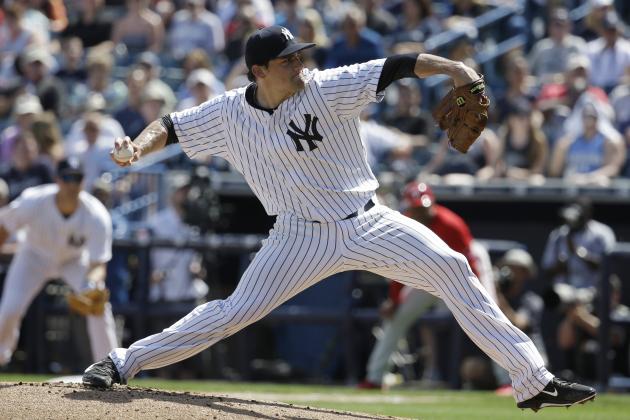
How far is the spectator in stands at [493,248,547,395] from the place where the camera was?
11969 millimetres

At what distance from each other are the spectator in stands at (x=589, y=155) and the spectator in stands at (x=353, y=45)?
7.92 feet

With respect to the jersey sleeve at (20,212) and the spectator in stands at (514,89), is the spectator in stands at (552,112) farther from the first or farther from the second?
the jersey sleeve at (20,212)

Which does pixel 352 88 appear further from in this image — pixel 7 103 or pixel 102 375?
pixel 7 103

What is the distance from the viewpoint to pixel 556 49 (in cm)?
1505

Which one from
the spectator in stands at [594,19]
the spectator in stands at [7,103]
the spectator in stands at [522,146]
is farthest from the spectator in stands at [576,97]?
the spectator in stands at [7,103]

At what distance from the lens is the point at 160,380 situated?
12.6 m

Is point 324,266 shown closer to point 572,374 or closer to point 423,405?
point 423,405

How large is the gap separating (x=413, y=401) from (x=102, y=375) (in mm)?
4260

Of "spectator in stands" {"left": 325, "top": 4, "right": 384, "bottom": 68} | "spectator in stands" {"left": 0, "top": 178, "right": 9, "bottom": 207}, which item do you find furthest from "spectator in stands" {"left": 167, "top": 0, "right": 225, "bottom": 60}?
"spectator in stands" {"left": 0, "top": 178, "right": 9, "bottom": 207}

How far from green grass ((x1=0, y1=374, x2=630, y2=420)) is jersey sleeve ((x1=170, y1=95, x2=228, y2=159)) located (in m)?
2.52


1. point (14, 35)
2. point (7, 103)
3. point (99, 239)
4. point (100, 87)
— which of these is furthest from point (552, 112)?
point (14, 35)

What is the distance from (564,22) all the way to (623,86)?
1.22 meters

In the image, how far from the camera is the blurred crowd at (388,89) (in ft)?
43.0

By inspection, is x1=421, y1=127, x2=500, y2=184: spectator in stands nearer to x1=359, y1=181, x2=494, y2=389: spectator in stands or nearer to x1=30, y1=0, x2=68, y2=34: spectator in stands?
x1=359, y1=181, x2=494, y2=389: spectator in stands
